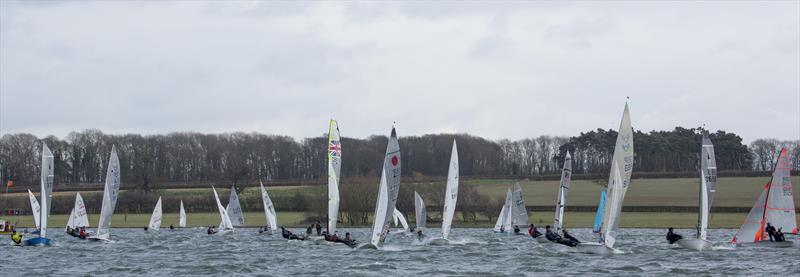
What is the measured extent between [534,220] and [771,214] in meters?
39.7

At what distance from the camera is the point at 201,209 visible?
10744cm

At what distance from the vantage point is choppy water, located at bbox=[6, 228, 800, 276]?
3700 centimetres

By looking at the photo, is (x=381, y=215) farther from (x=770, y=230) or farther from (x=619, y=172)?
(x=770, y=230)

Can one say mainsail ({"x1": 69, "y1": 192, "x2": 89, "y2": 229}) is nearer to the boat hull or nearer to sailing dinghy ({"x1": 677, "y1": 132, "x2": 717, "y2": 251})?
the boat hull

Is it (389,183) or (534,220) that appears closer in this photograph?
(389,183)

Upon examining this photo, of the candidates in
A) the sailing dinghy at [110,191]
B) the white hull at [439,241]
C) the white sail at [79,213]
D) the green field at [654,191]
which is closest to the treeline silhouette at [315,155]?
the green field at [654,191]

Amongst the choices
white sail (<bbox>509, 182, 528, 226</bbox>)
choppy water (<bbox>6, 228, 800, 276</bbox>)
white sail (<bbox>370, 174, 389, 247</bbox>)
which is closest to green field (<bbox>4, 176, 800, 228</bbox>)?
white sail (<bbox>509, 182, 528, 226</bbox>)

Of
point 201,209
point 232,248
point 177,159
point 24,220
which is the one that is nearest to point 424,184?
point 201,209

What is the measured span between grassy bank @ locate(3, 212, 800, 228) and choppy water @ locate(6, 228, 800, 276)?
91.7 ft

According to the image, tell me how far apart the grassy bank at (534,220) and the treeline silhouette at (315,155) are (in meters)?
26.0

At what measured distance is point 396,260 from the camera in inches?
1658

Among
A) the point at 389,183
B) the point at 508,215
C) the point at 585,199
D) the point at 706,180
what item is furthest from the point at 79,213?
the point at 585,199

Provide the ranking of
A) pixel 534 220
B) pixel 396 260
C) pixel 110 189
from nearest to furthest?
pixel 396 260 < pixel 110 189 < pixel 534 220

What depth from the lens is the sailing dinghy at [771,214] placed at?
157 feet
